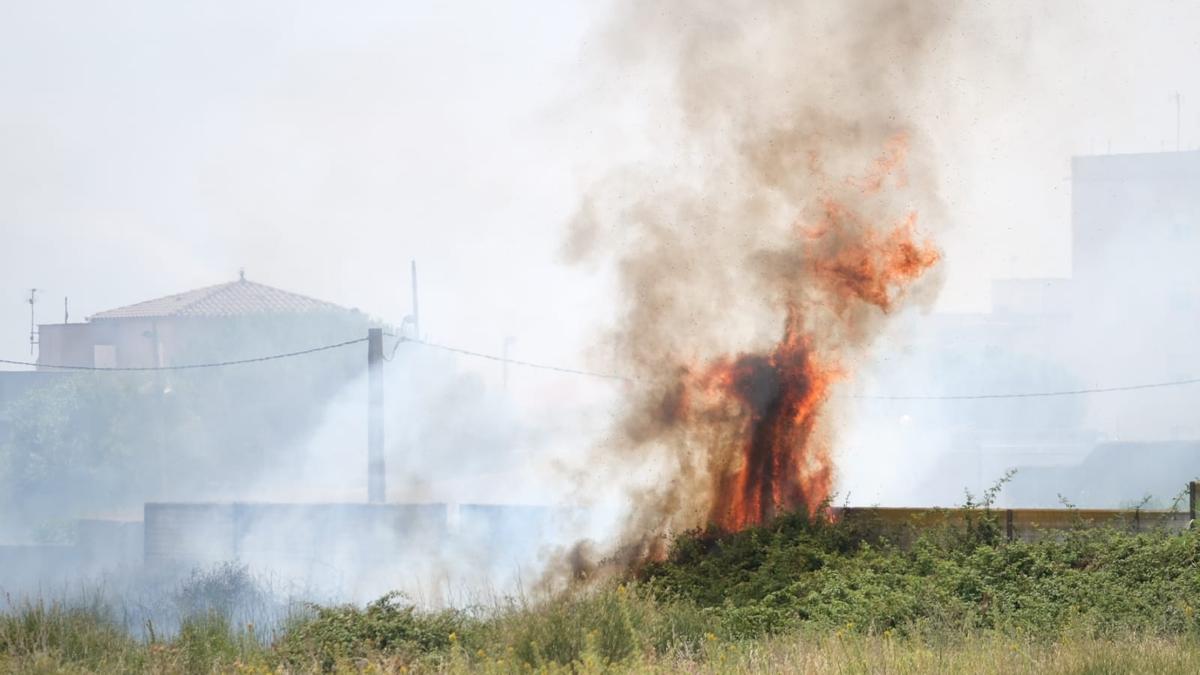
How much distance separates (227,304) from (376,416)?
3226 centimetres

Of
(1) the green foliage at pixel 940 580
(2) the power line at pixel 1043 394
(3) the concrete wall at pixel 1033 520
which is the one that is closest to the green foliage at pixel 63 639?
(1) the green foliage at pixel 940 580

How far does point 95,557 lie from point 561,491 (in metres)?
16.3

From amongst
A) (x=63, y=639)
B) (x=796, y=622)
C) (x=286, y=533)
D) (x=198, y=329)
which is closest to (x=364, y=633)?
(x=63, y=639)

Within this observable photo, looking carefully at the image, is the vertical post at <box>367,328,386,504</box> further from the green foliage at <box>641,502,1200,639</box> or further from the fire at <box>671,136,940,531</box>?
the green foliage at <box>641,502,1200,639</box>

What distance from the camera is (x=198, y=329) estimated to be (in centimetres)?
6444

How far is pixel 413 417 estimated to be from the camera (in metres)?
52.4

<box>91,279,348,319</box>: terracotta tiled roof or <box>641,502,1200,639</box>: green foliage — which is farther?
<box>91,279,348,319</box>: terracotta tiled roof

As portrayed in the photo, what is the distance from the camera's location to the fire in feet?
76.2

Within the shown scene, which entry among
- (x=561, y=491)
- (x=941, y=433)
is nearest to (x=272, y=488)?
(x=561, y=491)

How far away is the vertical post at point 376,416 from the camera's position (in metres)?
36.2

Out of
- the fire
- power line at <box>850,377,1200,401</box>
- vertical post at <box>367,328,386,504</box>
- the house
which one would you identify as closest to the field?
the fire

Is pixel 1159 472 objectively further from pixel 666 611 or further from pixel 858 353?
pixel 666 611

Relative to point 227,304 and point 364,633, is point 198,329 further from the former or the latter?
point 364,633

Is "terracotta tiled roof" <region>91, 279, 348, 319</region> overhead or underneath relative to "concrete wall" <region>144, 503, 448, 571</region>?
overhead
